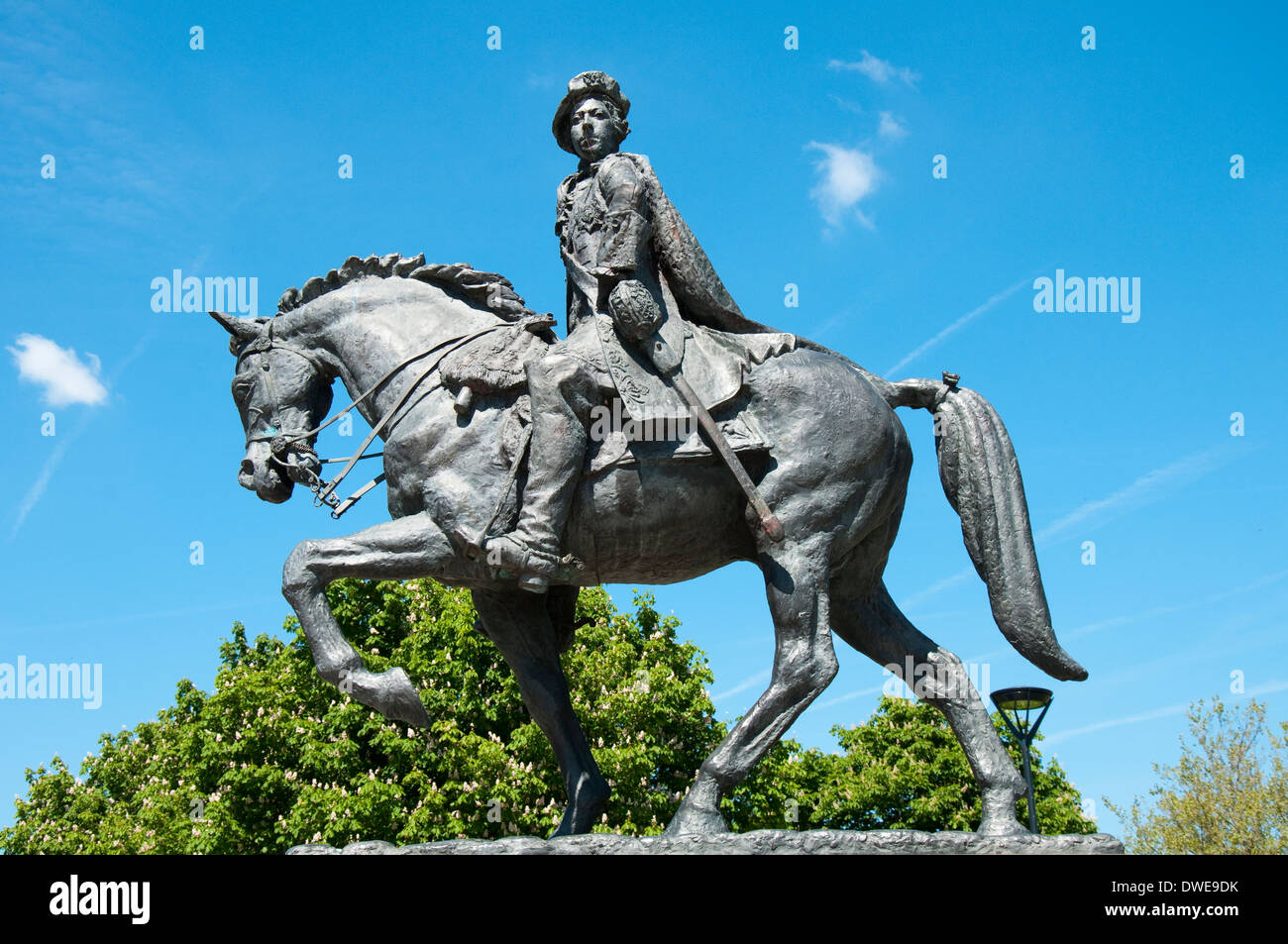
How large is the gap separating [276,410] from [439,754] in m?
15.0

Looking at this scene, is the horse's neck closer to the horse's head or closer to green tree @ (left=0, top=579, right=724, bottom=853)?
the horse's head

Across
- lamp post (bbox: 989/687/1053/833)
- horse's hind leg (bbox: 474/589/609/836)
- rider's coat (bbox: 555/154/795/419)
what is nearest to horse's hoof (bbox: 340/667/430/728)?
horse's hind leg (bbox: 474/589/609/836)

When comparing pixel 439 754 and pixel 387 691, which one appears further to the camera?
pixel 439 754

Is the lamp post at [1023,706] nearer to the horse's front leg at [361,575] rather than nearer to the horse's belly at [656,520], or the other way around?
the horse's belly at [656,520]

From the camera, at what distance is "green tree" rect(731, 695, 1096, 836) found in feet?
93.8

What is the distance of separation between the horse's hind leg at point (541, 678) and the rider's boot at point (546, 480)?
32.8 inches

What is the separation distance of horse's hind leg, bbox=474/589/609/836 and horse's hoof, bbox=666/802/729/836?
113 cm

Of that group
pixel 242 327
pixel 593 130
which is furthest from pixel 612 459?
pixel 242 327

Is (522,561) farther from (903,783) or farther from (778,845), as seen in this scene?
(903,783)

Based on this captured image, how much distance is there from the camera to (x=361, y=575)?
7.27 m

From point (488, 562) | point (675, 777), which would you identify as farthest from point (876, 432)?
point (675, 777)

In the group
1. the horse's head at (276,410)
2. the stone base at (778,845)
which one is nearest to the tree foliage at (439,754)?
the horse's head at (276,410)
